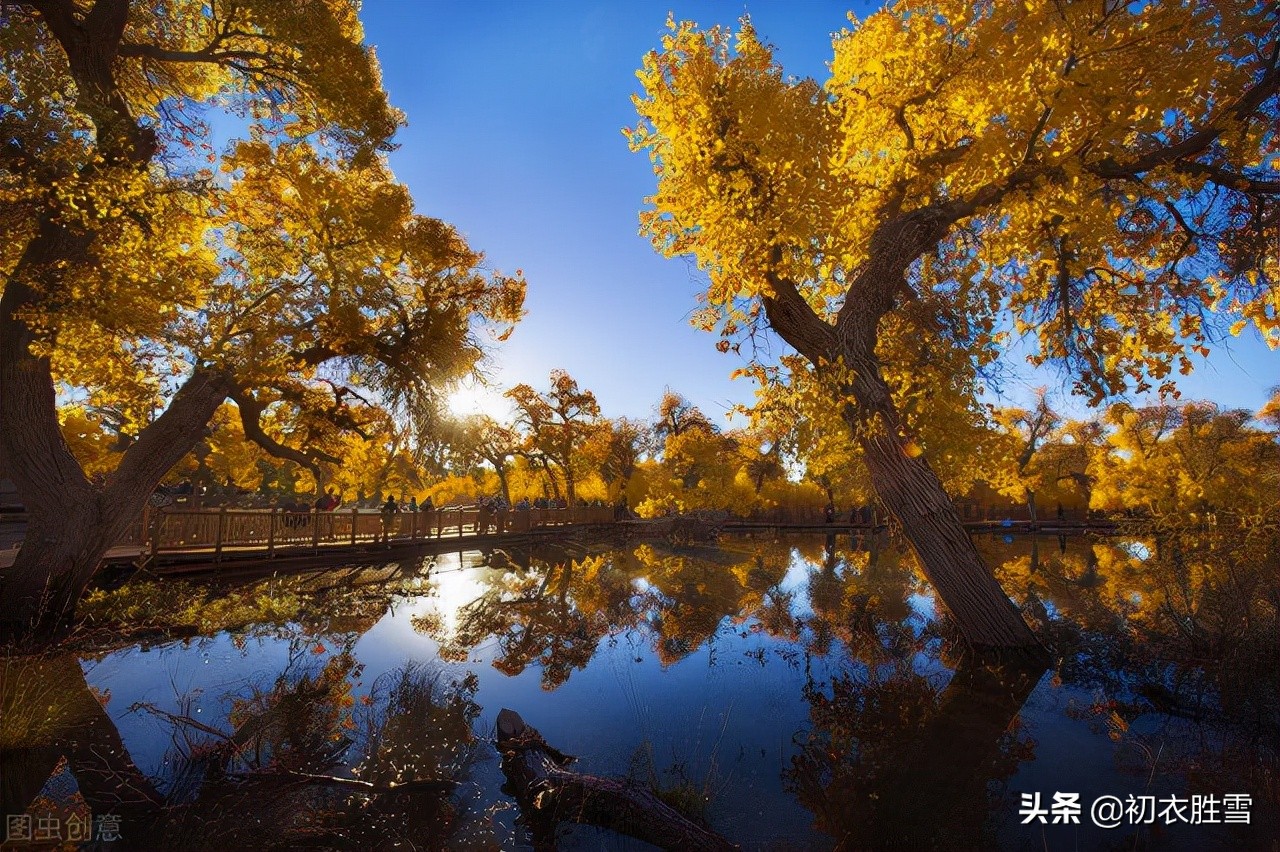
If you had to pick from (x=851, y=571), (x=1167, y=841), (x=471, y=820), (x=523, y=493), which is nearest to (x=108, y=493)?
(x=471, y=820)

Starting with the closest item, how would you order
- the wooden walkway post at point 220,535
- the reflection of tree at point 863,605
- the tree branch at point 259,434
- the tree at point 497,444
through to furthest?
the reflection of tree at point 863,605 → the tree branch at point 259,434 → the wooden walkway post at point 220,535 → the tree at point 497,444

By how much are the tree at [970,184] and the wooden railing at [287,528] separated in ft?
46.1

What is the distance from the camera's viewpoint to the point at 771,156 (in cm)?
517

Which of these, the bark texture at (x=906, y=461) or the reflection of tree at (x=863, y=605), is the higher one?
the bark texture at (x=906, y=461)

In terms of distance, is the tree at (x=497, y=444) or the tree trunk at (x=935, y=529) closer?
the tree trunk at (x=935, y=529)

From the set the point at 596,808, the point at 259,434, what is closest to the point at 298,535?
the point at 259,434

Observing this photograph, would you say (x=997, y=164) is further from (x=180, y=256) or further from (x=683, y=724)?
(x=180, y=256)

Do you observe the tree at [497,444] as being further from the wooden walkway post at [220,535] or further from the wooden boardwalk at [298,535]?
the wooden walkway post at [220,535]

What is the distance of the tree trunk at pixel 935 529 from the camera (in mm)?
6230

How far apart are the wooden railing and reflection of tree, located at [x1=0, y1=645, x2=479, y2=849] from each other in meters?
8.47

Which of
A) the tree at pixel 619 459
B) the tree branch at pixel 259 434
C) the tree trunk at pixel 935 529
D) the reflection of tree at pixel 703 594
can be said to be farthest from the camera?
the tree at pixel 619 459

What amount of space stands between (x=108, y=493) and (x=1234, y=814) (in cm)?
1279

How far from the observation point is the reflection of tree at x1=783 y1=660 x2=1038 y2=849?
3.34 metres

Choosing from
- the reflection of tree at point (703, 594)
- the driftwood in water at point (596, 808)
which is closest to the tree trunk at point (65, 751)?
the driftwood in water at point (596, 808)
